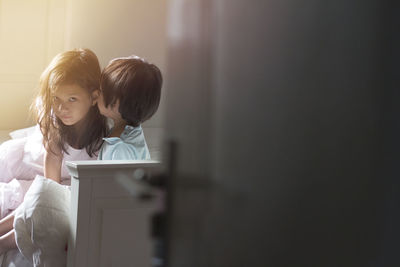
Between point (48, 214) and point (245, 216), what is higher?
point (245, 216)

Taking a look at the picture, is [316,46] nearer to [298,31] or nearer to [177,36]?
[298,31]

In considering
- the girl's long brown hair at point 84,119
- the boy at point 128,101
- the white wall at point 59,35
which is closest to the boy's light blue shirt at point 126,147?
the boy at point 128,101

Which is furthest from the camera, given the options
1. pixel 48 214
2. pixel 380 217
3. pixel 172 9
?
pixel 48 214

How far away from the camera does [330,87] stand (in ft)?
2.35

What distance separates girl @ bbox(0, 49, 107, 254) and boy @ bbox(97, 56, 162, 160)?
0.08 meters

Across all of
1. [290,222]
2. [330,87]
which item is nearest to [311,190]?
[290,222]

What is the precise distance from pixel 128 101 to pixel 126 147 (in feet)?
0.68

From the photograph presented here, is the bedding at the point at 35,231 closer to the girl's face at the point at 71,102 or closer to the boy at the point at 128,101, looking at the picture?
the boy at the point at 128,101

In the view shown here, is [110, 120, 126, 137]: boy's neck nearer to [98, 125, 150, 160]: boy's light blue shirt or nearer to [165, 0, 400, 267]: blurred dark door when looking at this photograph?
[98, 125, 150, 160]: boy's light blue shirt

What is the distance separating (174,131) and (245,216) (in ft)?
0.59

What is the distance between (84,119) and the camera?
2188 millimetres

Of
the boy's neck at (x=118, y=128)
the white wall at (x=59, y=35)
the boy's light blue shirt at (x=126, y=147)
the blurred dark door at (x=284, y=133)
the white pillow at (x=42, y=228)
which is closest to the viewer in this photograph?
the blurred dark door at (x=284, y=133)

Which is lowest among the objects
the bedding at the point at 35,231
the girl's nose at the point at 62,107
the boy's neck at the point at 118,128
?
the bedding at the point at 35,231

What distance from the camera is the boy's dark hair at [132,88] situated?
2.02 metres
